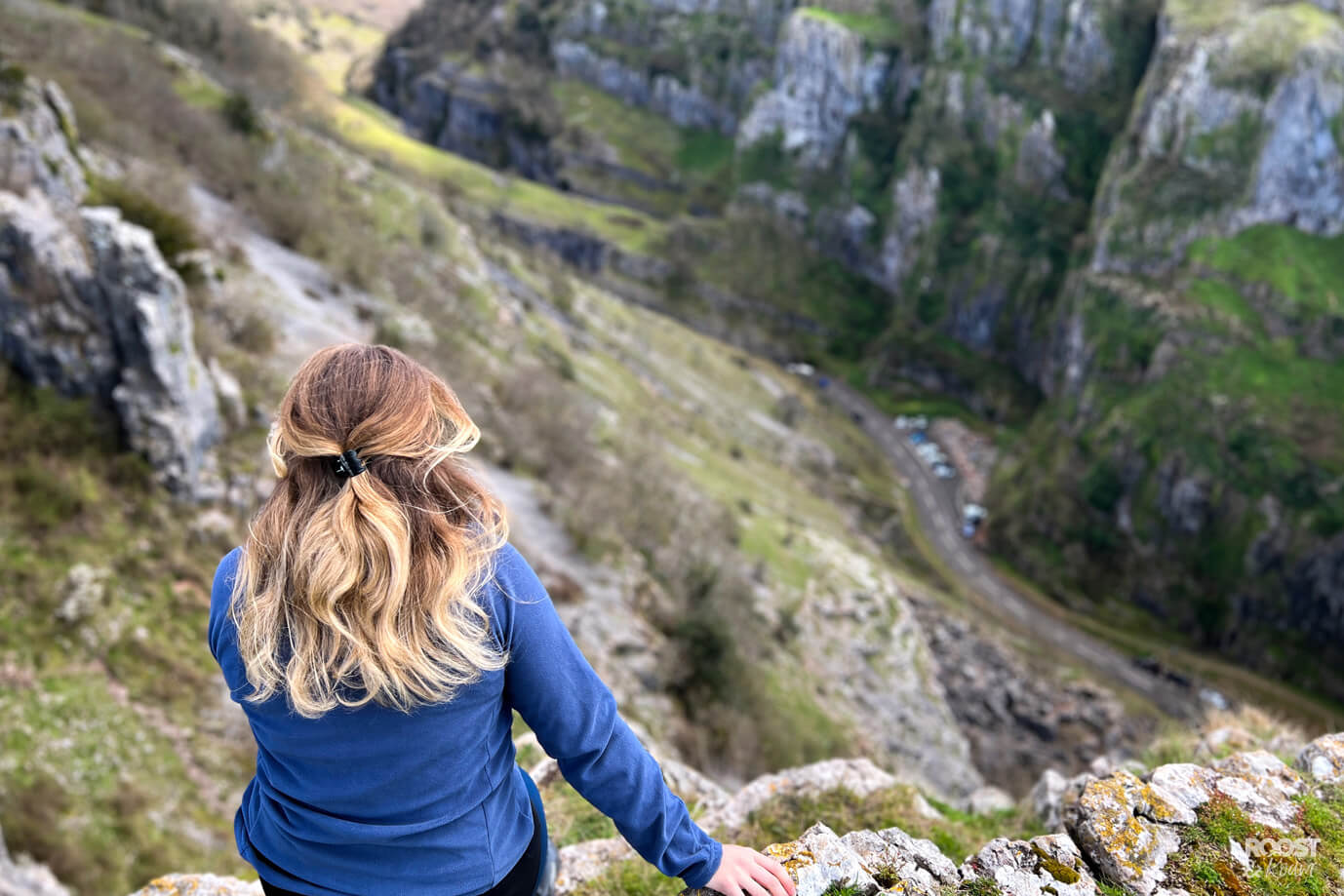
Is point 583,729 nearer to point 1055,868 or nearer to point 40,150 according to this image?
point 1055,868

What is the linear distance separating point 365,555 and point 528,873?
6.19 ft

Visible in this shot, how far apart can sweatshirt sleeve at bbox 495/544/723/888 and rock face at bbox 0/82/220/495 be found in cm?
1415

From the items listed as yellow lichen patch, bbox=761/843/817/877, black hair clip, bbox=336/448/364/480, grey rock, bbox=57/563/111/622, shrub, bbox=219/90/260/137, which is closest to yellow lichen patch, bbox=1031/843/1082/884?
yellow lichen patch, bbox=761/843/817/877

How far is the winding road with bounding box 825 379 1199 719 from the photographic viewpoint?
56188 mm

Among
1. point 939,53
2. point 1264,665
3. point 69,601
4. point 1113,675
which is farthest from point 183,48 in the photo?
point 939,53

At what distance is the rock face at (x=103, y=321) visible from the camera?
13766 millimetres

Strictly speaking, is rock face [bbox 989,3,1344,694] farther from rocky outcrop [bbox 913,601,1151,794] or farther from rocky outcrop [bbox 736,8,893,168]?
rocky outcrop [bbox 736,8,893,168]

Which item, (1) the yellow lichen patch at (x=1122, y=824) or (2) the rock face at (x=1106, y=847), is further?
(1) the yellow lichen patch at (x=1122, y=824)

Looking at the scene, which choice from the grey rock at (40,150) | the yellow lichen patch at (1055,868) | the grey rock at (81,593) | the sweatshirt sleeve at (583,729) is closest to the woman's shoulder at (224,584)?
the sweatshirt sleeve at (583,729)

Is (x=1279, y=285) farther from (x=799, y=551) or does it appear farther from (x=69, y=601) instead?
(x=69, y=601)

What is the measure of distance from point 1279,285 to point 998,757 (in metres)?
57.6

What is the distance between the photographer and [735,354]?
90.6 metres

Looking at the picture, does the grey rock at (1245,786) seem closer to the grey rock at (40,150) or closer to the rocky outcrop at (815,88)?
the grey rock at (40,150)

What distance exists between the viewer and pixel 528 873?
3703 millimetres
